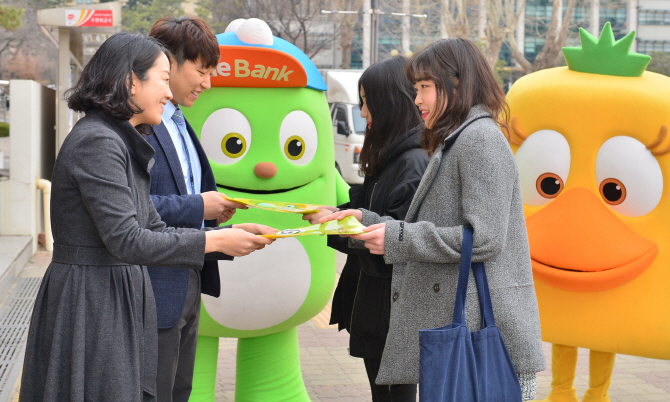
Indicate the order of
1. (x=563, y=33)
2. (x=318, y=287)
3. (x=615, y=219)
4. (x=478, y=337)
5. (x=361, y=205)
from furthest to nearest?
1. (x=563, y=33)
2. (x=318, y=287)
3. (x=615, y=219)
4. (x=361, y=205)
5. (x=478, y=337)

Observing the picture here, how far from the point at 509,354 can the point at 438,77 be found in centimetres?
92

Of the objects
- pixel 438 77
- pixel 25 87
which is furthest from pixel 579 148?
pixel 25 87

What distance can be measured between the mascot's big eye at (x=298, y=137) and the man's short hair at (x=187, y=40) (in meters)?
1.00

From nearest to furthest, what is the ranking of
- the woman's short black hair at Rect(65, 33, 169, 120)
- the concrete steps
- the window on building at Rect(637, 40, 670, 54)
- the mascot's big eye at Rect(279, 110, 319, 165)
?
the woman's short black hair at Rect(65, 33, 169, 120) → the mascot's big eye at Rect(279, 110, 319, 165) → the concrete steps → the window on building at Rect(637, 40, 670, 54)

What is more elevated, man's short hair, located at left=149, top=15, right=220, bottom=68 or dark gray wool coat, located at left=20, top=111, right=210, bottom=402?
man's short hair, located at left=149, top=15, right=220, bottom=68

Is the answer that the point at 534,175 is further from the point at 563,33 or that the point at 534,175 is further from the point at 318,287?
the point at 563,33

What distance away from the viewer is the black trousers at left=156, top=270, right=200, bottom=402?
96.2 inches

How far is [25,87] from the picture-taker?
8.17 m

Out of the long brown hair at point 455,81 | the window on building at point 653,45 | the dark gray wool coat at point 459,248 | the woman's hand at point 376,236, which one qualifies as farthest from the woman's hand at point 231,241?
the window on building at point 653,45

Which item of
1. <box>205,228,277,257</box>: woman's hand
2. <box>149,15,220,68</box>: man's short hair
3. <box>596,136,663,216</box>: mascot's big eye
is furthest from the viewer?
<box>596,136,663,216</box>: mascot's big eye

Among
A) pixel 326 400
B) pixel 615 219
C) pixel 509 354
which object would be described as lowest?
pixel 326 400

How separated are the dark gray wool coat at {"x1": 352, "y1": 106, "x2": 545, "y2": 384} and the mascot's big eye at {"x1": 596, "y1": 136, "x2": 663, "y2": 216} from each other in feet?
4.17

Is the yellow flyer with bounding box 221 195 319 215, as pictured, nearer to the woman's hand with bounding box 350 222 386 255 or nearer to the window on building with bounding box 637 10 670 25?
the woman's hand with bounding box 350 222 386 255

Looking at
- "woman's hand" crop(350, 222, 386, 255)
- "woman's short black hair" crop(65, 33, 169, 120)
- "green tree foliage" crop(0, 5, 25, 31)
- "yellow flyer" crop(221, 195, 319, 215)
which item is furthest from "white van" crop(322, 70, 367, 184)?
"woman's short black hair" crop(65, 33, 169, 120)
